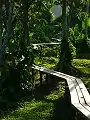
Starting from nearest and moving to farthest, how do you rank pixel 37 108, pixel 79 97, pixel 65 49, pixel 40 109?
pixel 79 97, pixel 40 109, pixel 37 108, pixel 65 49

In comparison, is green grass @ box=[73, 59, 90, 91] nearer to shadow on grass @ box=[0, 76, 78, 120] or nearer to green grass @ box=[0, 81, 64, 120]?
green grass @ box=[0, 81, 64, 120]

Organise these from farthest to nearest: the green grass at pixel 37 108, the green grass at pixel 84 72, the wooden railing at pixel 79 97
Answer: the green grass at pixel 84 72 → the green grass at pixel 37 108 → the wooden railing at pixel 79 97

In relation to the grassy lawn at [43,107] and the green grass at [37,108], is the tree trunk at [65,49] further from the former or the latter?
the green grass at [37,108]

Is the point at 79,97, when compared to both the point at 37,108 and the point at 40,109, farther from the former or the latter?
the point at 37,108

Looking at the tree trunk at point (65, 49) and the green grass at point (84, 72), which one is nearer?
the green grass at point (84, 72)

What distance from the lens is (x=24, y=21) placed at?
11.1m

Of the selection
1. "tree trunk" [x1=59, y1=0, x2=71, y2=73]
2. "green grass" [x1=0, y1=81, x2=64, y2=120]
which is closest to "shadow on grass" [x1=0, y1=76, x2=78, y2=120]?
"green grass" [x1=0, y1=81, x2=64, y2=120]

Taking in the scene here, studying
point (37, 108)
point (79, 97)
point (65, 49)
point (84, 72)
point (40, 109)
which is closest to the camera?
point (79, 97)

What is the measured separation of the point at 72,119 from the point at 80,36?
48.4ft

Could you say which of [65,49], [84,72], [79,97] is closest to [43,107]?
[79,97]

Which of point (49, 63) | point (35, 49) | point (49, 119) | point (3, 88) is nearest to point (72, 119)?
Result: point (49, 119)

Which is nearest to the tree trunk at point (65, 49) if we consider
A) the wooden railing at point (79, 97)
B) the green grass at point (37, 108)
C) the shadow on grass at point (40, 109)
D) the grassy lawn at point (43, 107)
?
the grassy lawn at point (43, 107)

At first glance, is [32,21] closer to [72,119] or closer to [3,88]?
[3,88]

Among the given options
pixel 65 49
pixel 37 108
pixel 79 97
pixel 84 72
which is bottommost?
pixel 84 72
